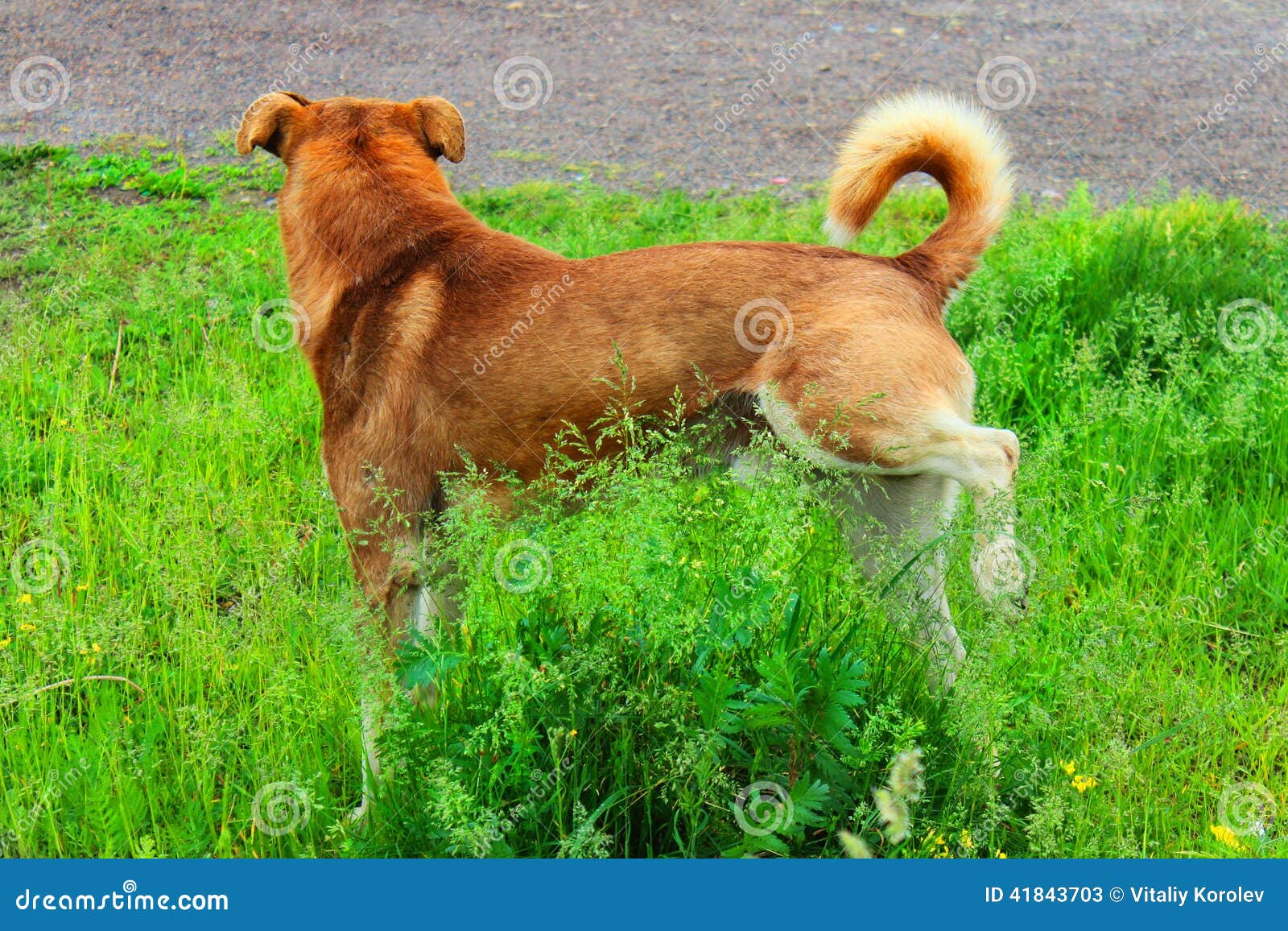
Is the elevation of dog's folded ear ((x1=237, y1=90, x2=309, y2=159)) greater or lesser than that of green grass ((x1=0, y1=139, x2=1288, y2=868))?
greater

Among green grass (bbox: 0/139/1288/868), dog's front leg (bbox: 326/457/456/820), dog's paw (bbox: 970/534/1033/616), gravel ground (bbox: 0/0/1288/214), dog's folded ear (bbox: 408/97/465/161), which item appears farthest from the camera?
gravel ground (bbox: 0/0/1288/214)

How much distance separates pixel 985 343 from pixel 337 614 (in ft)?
9.41

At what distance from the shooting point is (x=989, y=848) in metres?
2.67

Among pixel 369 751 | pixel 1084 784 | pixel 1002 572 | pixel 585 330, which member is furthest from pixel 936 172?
pixel 369 751

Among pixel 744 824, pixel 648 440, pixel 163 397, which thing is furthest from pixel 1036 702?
pixel 163 397

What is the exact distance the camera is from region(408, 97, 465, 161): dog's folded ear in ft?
11.6

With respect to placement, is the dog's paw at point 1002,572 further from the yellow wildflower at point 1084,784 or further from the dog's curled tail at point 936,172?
the dog's curled tail at point 936,172

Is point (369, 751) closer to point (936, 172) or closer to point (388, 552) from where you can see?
→ point (388, 552)

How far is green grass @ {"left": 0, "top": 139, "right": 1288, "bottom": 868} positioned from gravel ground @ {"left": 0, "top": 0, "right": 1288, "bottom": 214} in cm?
198

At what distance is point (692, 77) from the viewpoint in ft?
24.4

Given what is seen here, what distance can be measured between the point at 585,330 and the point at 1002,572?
125cm

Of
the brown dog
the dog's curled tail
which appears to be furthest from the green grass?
the dog's curled tail

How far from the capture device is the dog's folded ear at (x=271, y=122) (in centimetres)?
340

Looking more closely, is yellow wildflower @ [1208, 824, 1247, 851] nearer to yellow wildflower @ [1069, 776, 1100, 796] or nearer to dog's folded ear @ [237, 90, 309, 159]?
yellow wildflower @ [1069, 776, 1100, 796]
